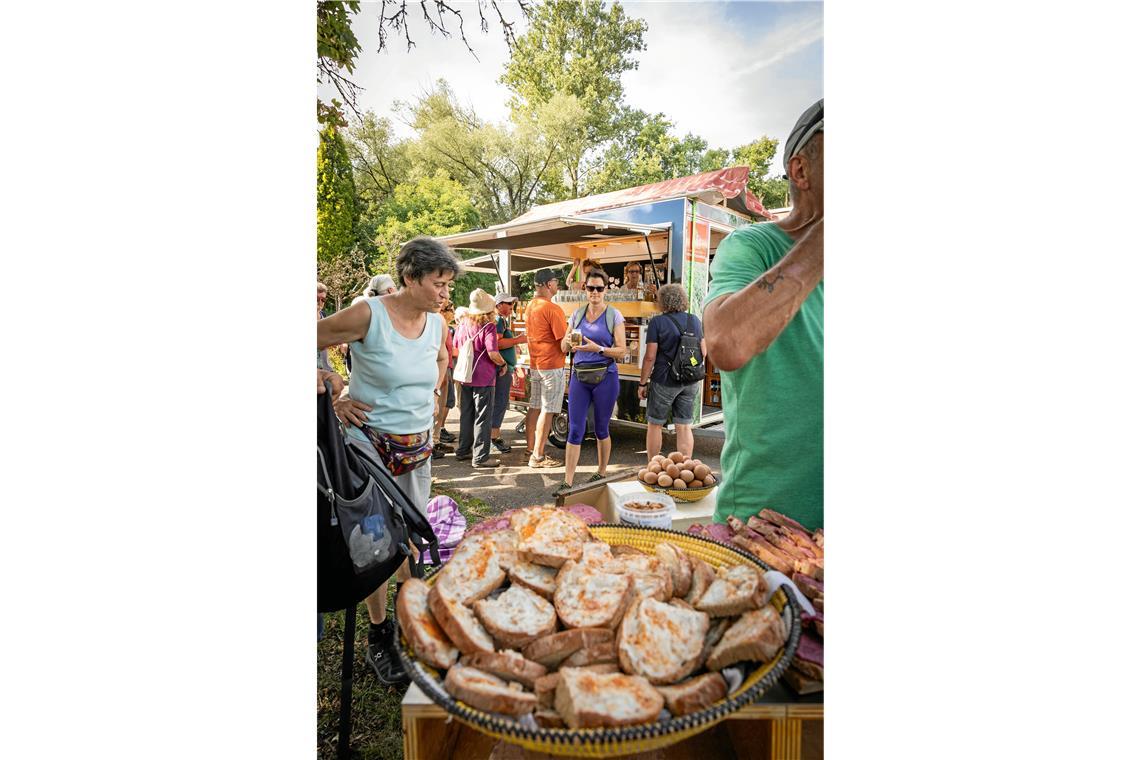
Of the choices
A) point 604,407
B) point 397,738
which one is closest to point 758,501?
point 397,738

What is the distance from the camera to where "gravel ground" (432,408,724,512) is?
262 cm

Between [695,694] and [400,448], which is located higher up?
[400,448]

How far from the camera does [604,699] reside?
0.84 m

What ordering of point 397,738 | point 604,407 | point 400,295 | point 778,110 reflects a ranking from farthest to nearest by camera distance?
point 604,407 < point 400,295 < point 397,738 < point 778,110

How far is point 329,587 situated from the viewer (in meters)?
1.49

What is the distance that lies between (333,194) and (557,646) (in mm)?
1305

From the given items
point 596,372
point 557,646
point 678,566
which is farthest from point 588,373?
point 557,646

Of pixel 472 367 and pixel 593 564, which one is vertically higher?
pixel 472 367

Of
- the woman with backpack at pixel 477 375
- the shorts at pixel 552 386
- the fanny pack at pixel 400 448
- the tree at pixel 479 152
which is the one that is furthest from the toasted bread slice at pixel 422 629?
the woman with backpack at pixel 477 375

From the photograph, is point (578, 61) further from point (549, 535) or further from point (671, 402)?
point (671, 402)

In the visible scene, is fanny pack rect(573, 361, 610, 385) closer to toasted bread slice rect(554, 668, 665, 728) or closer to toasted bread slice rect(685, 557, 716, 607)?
toasted bread slice rect(685, 557, 716, 607)

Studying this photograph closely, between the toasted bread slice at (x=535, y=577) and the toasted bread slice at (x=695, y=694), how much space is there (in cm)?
27

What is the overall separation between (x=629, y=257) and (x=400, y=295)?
155 inches
